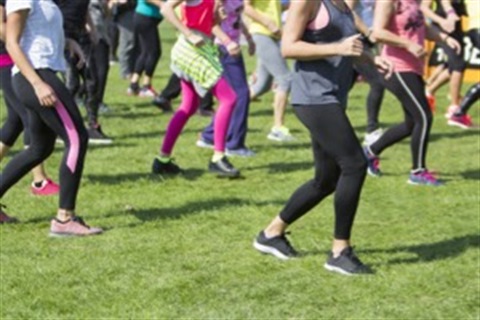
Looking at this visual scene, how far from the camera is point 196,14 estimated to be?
8.80m

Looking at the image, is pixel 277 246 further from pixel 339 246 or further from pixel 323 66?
pixel 323 66

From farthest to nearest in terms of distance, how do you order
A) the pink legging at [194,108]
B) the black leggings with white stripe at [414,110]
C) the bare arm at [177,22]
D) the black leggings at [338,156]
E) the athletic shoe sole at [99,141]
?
the athletic shoe sole at [99,141] → the pink legging at [194,108] → the black leggings with white stripe at [414,110] → the bare arm at [177,22] → the black leggings at [338,156]

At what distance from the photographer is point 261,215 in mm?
7555

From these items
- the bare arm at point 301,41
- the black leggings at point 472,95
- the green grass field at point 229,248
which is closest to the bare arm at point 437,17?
the black leggings at point 472,95

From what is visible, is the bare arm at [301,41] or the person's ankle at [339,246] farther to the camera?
the person's ankle at [339,246]

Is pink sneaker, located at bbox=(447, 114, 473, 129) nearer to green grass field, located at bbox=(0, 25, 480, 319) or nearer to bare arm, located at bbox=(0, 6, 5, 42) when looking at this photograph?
green grass field, located at bbox=(0, 25, 480, 319)

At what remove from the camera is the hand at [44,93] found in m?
6.48

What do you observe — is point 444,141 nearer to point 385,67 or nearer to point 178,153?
A: point 178,153

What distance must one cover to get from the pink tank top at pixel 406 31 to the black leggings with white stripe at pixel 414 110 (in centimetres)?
8

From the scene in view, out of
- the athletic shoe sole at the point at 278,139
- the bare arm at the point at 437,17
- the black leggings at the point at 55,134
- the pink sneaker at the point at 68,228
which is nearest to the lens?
the black leggings at the point at 55,134

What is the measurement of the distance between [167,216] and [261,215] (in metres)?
0.67

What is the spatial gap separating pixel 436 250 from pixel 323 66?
4.86ft

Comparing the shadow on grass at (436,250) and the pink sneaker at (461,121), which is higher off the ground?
the shadow on grass at (436,250)

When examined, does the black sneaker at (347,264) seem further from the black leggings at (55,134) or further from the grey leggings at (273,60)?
the grey leggings at (273,60)
